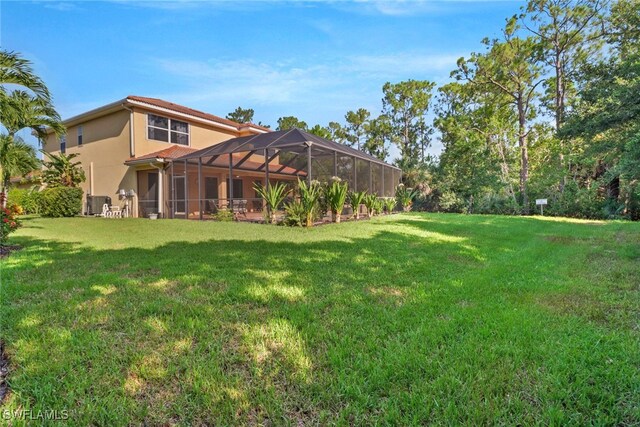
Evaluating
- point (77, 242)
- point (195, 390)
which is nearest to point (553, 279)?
point (195, 390)

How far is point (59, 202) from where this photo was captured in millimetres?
14617

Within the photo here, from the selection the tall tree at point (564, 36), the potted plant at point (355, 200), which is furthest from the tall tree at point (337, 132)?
the potted plant at point (355, 200)

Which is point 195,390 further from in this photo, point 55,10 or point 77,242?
point 55,10

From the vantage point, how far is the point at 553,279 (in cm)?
383

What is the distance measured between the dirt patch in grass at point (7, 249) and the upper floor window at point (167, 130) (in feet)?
35.8

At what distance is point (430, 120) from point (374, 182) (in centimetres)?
1731

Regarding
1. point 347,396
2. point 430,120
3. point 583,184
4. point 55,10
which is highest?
point 430,120

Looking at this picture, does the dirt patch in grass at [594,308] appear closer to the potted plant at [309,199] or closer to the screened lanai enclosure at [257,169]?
the potted plant at [309,199]

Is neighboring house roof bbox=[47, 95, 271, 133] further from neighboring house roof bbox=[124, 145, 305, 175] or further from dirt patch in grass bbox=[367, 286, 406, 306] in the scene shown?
dirt patch in grass bbox=[367, 286, 406, 306]

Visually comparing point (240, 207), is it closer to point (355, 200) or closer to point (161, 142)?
point (355, 200)

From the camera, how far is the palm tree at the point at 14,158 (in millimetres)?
9414

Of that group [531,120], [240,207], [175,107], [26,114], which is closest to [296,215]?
[240,207]

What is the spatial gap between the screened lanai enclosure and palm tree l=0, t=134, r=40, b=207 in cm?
470

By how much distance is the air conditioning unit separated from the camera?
53.1ft
